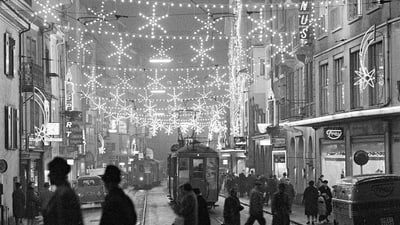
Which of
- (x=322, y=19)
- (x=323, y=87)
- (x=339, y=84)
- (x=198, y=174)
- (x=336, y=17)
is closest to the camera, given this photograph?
(x=339, y=84)

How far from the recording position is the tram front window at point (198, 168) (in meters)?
35.2

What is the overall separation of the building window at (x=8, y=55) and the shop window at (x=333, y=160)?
14781mm

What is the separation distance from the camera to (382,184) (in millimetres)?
19297

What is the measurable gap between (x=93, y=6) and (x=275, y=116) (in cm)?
4293

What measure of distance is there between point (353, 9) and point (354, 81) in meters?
3.02

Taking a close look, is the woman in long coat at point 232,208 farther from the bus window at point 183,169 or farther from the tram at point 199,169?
the bus window at point 183,169

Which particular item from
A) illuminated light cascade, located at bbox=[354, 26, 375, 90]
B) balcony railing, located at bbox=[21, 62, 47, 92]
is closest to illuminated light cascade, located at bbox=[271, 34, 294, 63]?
illuminated light cascade, located at bbox=[354, 26, 375, 90]

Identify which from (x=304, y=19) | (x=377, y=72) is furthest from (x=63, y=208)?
(x=304, y=19)

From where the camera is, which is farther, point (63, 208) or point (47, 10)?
point (47, 10)

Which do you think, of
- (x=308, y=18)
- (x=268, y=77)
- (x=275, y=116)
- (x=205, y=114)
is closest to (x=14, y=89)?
(x=308, y=18)

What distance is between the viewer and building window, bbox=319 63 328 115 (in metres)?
36.3

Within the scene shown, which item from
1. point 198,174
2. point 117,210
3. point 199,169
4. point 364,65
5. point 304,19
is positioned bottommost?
point 198,174

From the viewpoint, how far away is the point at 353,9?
31891mm

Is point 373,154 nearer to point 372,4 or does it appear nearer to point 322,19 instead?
point 372,4
